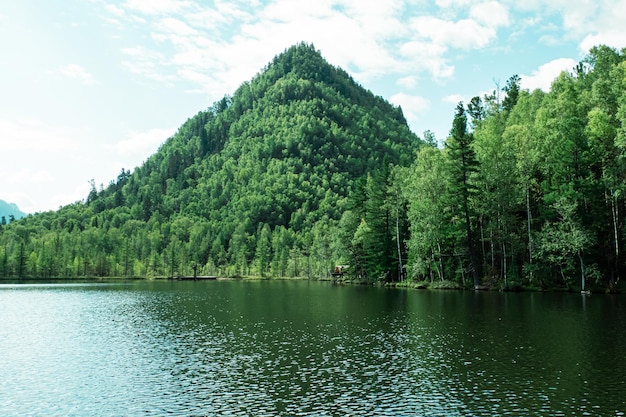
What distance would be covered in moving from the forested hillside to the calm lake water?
18.7 m

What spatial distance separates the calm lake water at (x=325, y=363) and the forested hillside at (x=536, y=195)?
18689mm

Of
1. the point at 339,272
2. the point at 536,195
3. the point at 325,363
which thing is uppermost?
the point at 536,195

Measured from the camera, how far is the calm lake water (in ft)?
71.9

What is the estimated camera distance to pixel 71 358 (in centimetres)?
3281

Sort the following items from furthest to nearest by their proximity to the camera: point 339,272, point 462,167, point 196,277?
point 196,277
point 339,272
point 462,167

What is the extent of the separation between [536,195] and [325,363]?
197 ft

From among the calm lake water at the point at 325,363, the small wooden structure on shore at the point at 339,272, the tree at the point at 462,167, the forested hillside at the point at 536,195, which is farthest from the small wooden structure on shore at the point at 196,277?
the calm lake water at the point at 325,363

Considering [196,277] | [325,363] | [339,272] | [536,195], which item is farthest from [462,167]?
[196,277]

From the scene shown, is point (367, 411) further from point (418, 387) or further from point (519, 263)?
point (519, 263)

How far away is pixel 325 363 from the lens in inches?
1166

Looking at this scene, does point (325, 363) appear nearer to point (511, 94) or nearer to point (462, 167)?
point (462, 167)

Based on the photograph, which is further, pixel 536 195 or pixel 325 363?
pixel 536 195

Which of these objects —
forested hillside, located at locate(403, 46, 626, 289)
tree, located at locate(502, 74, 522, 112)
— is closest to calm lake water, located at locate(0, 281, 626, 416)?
forested hillside, located at locate(403, 46, 626, 289)

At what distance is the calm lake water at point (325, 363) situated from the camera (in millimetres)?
21906
